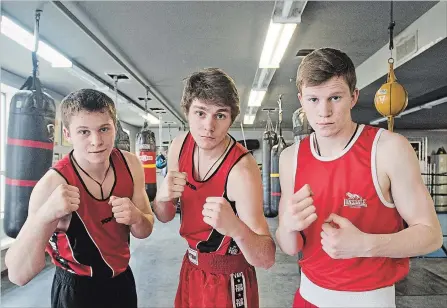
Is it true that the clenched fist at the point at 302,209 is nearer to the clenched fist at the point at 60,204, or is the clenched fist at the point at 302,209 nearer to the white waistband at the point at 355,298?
the white waistband at the point at 355,298

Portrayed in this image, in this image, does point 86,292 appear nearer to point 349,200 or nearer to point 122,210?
point 122,210

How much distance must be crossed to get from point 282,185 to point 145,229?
654mm

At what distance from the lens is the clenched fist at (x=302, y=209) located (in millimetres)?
1157

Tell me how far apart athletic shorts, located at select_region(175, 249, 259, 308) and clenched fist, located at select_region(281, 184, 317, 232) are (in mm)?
563

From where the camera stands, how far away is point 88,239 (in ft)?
5.17

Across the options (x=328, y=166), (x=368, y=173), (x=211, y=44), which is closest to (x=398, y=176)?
(x=368, y=173)

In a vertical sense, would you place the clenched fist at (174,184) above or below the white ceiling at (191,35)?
below

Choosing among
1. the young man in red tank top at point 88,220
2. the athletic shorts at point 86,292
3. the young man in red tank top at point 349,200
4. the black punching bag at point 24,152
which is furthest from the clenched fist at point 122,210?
the black punching bag at point 24,152

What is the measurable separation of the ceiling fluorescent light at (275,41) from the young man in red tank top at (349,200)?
2.34 metres

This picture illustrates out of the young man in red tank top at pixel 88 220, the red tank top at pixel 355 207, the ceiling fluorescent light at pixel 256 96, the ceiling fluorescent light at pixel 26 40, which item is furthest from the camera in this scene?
the ceiling fluorescent light at pixel 256 96

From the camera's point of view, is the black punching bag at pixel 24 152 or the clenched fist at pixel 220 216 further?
the black punching bag at pixel 24 152

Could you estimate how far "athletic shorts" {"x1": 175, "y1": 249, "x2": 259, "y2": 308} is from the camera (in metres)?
1.62

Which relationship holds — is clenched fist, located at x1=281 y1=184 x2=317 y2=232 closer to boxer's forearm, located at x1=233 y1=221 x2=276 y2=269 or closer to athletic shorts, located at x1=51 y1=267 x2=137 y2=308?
boxer's forearm, located at x1=233 y1=221 x2=276 y2=269

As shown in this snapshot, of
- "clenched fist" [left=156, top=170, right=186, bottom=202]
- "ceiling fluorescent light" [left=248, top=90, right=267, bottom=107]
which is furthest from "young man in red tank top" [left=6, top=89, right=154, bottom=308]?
"ceiling fluorescent light" [left=248, top=90, right=267, bottom=107]
